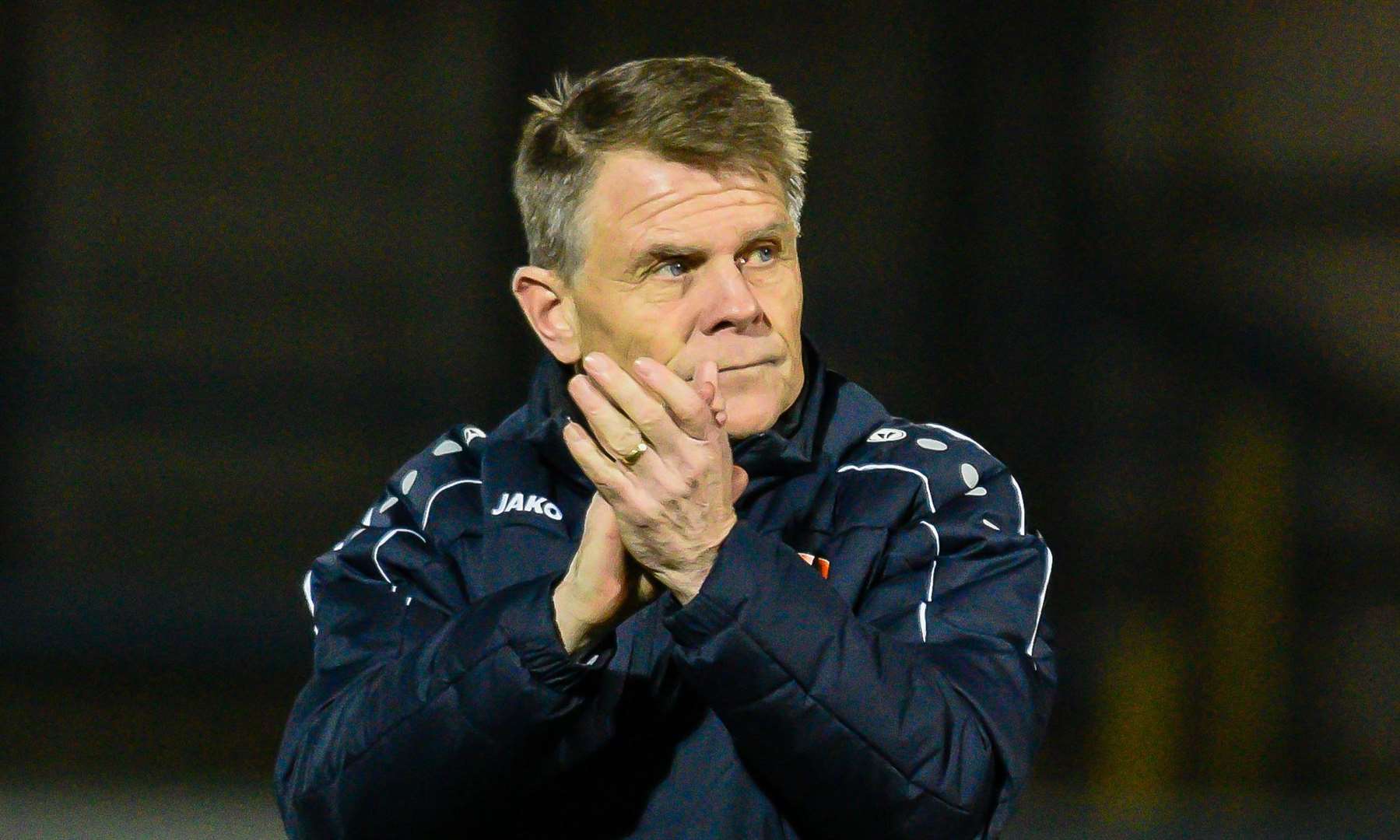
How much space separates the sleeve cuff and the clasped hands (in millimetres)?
10

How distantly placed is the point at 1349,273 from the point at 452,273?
223 centimetres

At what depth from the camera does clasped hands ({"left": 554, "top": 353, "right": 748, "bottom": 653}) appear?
125cm

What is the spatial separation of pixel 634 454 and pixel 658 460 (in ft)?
0.06

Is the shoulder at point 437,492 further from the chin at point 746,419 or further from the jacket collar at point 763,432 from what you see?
the chin at point 746,419

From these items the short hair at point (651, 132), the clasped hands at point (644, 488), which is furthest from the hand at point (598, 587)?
the short hair at point (651, 132)

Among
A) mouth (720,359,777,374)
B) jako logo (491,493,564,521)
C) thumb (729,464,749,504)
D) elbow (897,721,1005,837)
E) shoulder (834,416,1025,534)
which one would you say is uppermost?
mouth (720,359,777,374)

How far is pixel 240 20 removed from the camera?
14.4 feet

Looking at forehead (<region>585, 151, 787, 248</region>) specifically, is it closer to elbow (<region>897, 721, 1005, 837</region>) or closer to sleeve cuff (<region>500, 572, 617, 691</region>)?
sleeve cuff (<region>500, 572, 617, 691</region>)

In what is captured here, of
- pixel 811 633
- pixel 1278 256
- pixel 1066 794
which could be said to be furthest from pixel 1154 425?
pixel 811 633

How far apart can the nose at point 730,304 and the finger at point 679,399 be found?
0.30m

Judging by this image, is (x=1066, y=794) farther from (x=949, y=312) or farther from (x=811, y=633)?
(x=811, y=633)

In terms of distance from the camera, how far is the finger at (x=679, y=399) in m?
1.24

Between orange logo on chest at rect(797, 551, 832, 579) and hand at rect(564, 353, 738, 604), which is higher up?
hand at rect(564, 353, 738, 604)

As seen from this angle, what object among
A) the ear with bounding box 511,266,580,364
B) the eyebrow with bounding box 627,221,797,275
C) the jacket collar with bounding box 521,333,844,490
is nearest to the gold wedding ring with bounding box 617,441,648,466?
the jacket collar with bounding box 521,333,844,490
